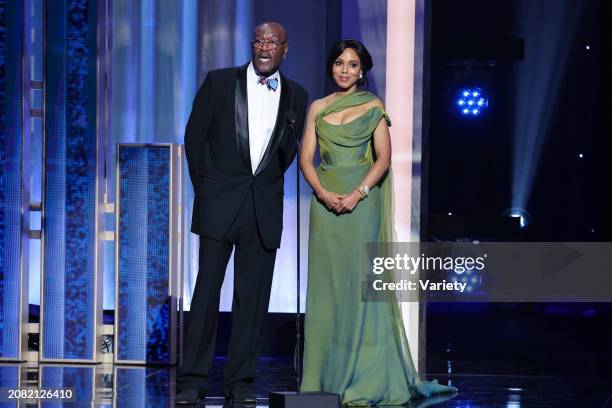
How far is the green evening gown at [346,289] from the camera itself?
493cm

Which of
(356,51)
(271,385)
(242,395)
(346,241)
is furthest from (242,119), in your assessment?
(271,385)

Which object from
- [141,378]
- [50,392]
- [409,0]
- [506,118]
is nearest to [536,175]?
[506,118]

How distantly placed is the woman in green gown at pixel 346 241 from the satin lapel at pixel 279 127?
0.14 metres

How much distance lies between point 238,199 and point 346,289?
62 cm

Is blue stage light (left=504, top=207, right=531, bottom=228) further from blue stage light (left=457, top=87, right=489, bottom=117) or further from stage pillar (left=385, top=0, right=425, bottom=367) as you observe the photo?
stage pillar (left=385, top=0, right=425, bottom=367)

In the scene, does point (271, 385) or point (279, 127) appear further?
point (271, 385)

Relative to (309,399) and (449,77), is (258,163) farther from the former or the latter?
(449,77)

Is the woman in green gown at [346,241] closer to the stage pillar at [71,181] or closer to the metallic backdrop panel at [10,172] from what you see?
the stage pillar at [71,181]

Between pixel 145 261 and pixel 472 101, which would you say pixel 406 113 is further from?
pixel 472 101

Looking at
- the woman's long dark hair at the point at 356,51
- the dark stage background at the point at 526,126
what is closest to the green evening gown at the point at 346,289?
the woman's long dark hair at the point at 356,51

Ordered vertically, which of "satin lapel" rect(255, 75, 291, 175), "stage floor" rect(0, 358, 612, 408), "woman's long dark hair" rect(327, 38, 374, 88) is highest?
"woman's long dark hair" rect(327, 38, 374, 88)

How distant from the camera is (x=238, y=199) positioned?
15.8ft

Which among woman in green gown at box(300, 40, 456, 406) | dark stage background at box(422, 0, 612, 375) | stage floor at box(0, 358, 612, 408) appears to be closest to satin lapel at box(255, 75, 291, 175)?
woman in green gown at box(300, 40, 456, 406)

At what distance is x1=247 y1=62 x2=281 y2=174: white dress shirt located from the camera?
16.0 ft
